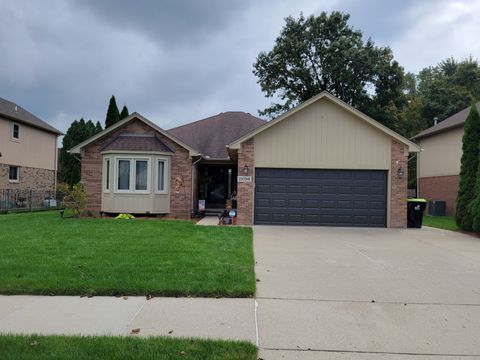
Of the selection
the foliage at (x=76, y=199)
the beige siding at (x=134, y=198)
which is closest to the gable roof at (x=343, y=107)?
the beige siding at (x=134, y=198)

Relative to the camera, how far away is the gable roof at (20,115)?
2647cm

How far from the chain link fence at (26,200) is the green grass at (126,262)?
1197cm

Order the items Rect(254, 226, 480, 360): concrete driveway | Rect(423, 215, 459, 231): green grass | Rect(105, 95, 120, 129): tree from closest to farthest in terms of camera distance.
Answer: Rect(254, 226, 480, 360): concrete driveway, Rect(423, 215, 459, 231): green grass, Rect(105, 95, 120, 129): tree

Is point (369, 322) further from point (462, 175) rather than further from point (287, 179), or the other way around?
point (462, 175)

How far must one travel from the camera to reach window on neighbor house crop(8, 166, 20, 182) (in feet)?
88.9

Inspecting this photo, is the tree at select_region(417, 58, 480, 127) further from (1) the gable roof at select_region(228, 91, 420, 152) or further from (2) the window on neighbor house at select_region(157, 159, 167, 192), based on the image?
(2) the window on neighbor house at select_region(157, 159, 167, 192)

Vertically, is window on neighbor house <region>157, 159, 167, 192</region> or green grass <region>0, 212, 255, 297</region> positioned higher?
window on neighbor house <region>157, 159, 167, 192</region>

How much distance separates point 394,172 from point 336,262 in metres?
8.14

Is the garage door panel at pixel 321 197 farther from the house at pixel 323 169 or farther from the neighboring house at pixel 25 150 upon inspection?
the neighboring house at pixel 25 150

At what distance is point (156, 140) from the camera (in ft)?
59.8

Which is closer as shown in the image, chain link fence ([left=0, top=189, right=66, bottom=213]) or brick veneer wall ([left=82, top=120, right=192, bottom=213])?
brick veneer wall ([left=82, top=120, right=192, bottom=213])

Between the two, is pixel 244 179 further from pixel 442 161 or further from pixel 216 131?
pixel 442 161

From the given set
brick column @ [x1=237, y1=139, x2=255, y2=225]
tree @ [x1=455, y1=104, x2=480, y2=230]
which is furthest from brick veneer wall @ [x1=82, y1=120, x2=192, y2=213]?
tree @ [x1=455, y1=104, x2=480, y2=230]

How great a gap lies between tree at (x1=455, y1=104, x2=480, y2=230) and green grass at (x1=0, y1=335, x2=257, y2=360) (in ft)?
45.5
